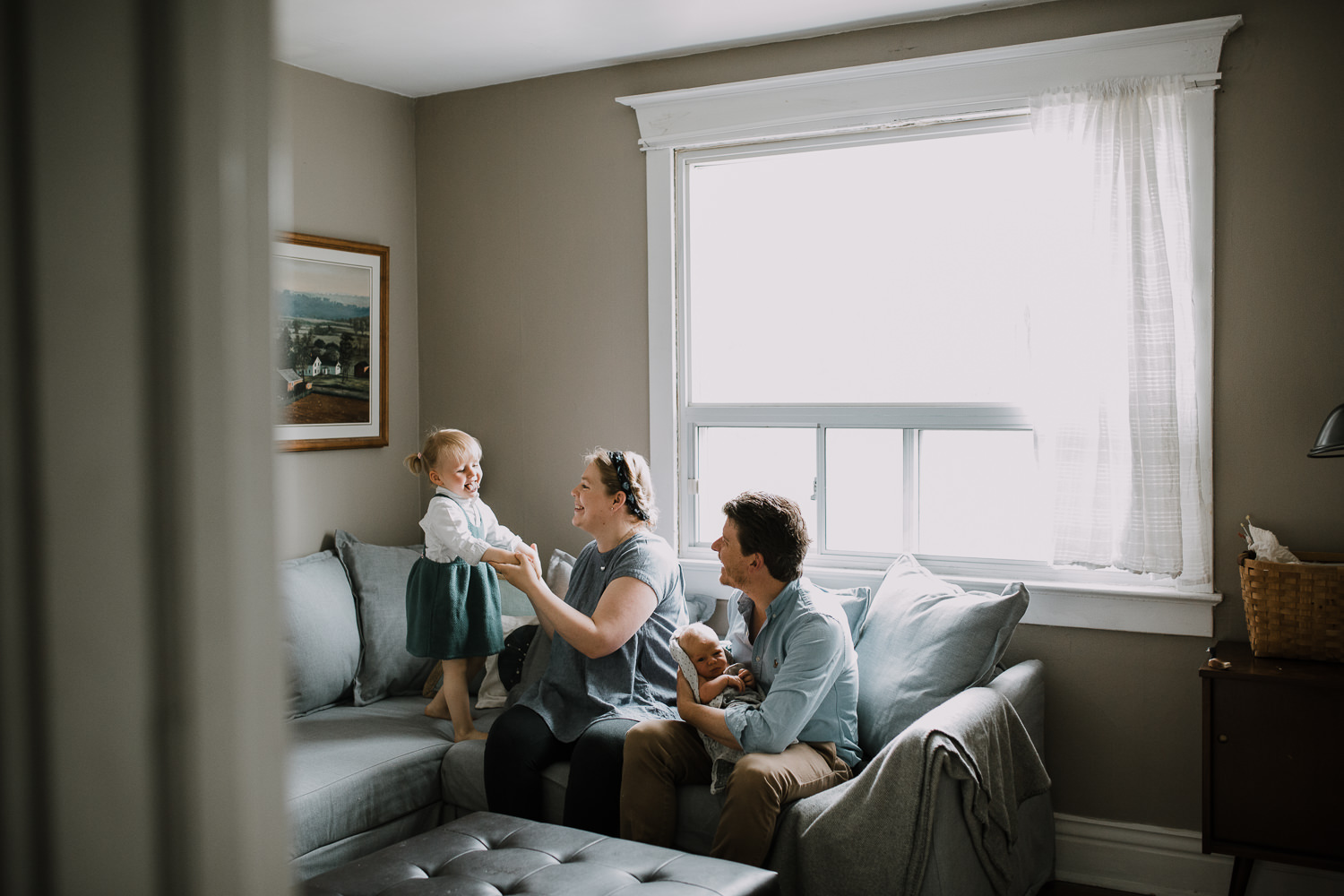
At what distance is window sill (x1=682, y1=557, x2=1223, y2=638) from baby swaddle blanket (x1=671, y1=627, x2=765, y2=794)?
0.99m

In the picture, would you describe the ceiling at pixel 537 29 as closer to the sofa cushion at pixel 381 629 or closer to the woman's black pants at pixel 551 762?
the sofa cushion at pixel 381 629

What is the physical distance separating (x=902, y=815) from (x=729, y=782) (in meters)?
0.42

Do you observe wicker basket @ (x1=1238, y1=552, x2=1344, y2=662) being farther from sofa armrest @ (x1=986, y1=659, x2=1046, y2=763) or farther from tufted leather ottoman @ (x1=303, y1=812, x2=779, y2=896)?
→ tufted leather ottoman @ (x1=303, y1=812, x2=779, y2=896)

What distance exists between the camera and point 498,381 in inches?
160

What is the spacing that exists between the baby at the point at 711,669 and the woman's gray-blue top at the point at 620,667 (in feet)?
1.01

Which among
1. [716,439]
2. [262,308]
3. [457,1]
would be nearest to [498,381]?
[716,439]

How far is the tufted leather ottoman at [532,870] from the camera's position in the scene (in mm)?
1951

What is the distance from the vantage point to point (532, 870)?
6.74ft

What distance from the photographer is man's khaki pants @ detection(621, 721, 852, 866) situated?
88.8 inches

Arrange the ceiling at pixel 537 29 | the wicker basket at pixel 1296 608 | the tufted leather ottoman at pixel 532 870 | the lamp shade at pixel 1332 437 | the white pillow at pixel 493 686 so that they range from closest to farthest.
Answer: the tufted leather ottoman at pixel 532 870 → the lamp shade at pixel 1332 437 → the wicker basket at pixel 1296 608 → the ceiling at pixel 537 29 → the white pillow at pixel 493 686

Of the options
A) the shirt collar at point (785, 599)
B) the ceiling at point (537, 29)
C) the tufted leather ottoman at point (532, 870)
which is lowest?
the tufted leather ottoman at point (532, 870)

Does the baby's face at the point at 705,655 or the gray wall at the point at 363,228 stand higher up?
the gray wall at the point at 363,228

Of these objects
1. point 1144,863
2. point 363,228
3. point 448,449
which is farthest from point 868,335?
point 363,228

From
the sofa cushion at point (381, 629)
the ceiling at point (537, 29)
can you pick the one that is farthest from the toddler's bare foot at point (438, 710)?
the ceiling at point (537, 29)
